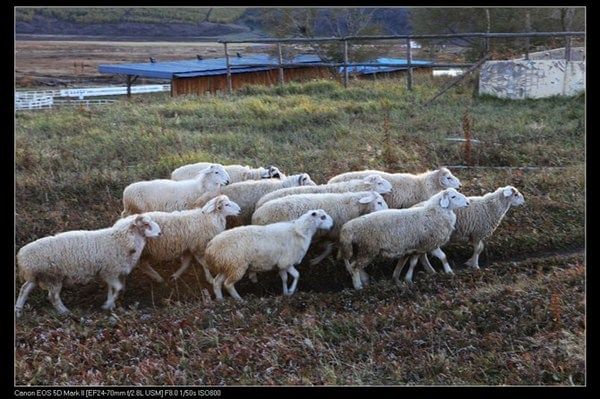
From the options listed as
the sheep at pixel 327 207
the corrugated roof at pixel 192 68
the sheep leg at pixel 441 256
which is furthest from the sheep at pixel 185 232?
the corrugated roof at pixel 192 68

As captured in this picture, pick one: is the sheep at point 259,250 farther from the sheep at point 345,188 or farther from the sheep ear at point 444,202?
the sheep ear at point 444,202

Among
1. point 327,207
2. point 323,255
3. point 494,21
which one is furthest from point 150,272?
point 494,21

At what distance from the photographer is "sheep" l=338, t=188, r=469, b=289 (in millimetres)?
9617

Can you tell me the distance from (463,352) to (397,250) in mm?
2551

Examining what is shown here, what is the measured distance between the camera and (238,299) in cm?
904

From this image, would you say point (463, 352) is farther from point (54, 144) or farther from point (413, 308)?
point (54, 144)

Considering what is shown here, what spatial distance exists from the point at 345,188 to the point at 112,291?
11.6 ft

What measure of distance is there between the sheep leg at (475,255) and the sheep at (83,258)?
408 centimetres

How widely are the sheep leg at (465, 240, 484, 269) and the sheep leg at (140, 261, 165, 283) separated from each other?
13.3 feet

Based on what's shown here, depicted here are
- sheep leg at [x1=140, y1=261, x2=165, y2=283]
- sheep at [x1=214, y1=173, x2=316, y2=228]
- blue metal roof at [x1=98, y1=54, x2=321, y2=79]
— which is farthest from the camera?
blue metal roof at [x1=98, y1=54, x2=321, y2=79]

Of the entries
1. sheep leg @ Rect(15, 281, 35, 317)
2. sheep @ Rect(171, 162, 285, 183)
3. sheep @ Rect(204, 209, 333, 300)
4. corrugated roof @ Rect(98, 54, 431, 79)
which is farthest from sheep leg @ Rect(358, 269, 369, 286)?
corrugated roof @ Rect(98, 54, 431, 79)

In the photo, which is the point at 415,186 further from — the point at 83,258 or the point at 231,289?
the point at 83,258

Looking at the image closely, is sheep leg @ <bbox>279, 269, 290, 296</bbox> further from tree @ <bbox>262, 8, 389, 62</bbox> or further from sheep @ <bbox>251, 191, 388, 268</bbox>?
tree @ <bbox>262, 8, 389, 62</bbox>

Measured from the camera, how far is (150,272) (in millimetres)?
10117
